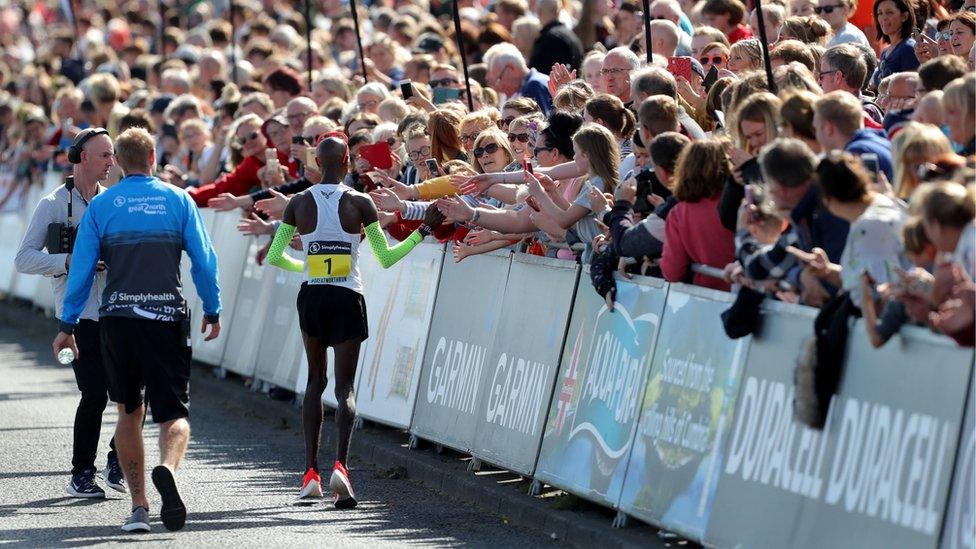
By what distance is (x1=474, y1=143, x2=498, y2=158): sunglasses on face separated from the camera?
1158 centimetres

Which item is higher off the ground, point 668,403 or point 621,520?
point 668,403

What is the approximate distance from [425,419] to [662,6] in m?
4.13

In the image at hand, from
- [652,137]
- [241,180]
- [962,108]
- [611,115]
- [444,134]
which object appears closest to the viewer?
[962,108]

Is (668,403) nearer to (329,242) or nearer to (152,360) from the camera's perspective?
(329,242)

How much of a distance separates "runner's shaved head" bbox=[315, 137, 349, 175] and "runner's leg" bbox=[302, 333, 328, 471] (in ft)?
3.22

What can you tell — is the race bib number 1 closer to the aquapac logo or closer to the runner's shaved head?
the runner's shaved head

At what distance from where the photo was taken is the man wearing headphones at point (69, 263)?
35.6 ft

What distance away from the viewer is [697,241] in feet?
28.5

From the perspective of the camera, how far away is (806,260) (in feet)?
24.5

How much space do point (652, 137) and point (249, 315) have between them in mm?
7285

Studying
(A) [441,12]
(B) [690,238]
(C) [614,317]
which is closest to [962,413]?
(B) [690,238]

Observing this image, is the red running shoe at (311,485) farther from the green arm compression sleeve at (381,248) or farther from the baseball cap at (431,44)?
the baseball cap at (431,44)

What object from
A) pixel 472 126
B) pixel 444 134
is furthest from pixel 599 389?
pixel 444 134

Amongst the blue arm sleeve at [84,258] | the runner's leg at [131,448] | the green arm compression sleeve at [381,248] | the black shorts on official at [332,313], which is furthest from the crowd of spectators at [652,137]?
the runner's leg at [131,448]
